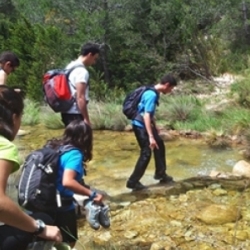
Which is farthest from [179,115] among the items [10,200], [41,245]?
[10,200]

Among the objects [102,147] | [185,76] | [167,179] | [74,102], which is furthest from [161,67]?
[74,102]

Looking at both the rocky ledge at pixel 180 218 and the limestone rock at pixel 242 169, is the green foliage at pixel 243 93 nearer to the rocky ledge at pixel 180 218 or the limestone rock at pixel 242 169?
the limestone rock at pixel 242 169

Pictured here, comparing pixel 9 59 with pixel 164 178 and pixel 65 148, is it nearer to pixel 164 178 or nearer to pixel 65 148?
pixel 65 148

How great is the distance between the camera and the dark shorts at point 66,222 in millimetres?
3080

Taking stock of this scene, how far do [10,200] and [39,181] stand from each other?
923 mm

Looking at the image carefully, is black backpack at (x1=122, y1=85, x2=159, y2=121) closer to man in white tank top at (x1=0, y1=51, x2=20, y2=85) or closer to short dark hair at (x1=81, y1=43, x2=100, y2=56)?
short dark hair at (x1=81, y1=43, x2=100, y2=56)

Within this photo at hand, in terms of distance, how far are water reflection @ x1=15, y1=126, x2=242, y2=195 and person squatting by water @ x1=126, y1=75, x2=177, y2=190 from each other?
22 centimetres

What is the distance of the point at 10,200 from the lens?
1878mm

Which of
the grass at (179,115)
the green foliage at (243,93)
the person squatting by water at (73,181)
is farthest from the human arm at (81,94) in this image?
the green foliage at (243,93)

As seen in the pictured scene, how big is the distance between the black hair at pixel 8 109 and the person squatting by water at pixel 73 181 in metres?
0.91

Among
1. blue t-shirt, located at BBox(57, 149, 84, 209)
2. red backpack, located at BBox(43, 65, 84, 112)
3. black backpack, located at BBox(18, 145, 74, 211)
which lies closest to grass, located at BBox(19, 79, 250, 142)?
red backpack, located at BBox(43, 65, 84, 112)

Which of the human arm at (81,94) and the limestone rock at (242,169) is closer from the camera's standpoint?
the human arm at (81,94)

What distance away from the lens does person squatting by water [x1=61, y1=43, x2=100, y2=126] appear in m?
4.54

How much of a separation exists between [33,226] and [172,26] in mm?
12613
